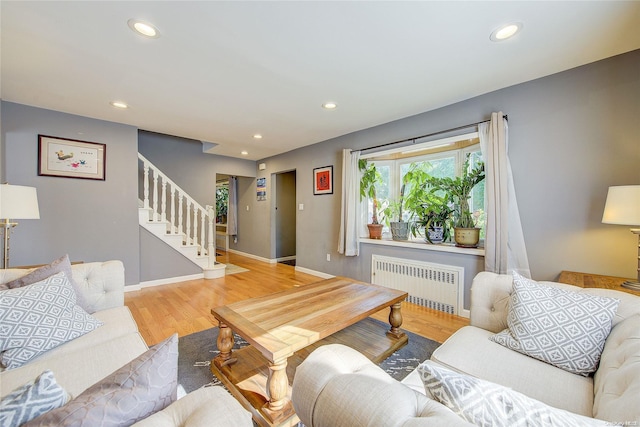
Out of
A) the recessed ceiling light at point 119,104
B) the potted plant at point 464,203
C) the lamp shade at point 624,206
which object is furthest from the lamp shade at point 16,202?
the lamp shade at point 624,206

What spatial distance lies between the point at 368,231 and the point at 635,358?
9.92 feet

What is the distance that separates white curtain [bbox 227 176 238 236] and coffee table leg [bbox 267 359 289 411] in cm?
558

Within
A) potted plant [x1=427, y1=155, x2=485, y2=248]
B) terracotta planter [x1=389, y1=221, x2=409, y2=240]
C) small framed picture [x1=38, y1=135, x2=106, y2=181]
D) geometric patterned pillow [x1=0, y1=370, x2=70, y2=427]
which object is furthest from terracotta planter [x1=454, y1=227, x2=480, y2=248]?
small framed picture [x1=38, y1=135, x2=106, y2=181]

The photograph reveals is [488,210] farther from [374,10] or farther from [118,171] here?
[118,171]

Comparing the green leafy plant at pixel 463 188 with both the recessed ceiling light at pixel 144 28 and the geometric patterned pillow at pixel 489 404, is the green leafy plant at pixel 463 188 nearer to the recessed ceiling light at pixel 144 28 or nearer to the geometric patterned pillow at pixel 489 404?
the geometric patterned pillow at pixel 489 404

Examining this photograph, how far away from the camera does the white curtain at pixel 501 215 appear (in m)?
2.35

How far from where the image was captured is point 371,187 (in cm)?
367

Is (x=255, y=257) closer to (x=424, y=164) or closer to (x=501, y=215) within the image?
(x=424, y=164)

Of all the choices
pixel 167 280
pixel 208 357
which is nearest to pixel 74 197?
pixel 167 280

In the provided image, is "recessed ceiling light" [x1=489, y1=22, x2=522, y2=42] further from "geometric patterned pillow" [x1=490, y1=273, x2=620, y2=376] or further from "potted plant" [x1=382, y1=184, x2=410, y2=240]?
"potted plant" [x1=382, y1=184, x2=410, y2=240]

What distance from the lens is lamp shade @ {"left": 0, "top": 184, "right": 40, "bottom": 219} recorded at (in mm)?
1779

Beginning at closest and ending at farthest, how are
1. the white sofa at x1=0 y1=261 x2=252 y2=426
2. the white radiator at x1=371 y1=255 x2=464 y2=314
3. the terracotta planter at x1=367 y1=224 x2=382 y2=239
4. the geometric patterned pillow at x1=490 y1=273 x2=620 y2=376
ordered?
1. the white sofa at x1=0 y1=261 x2=252 y2=426
2. the geometric patterned pillow at x1=490 y1=273 x2=620 y2=376
3. the white radiator at x1=371 y1=255 x2=464 y2=314
4. the terracotta planter at x1=367 y1=224 x2=382 y2=239

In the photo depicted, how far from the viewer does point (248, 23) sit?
1604 millimetres

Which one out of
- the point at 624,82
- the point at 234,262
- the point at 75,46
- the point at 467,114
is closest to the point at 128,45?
the point at 75,46
